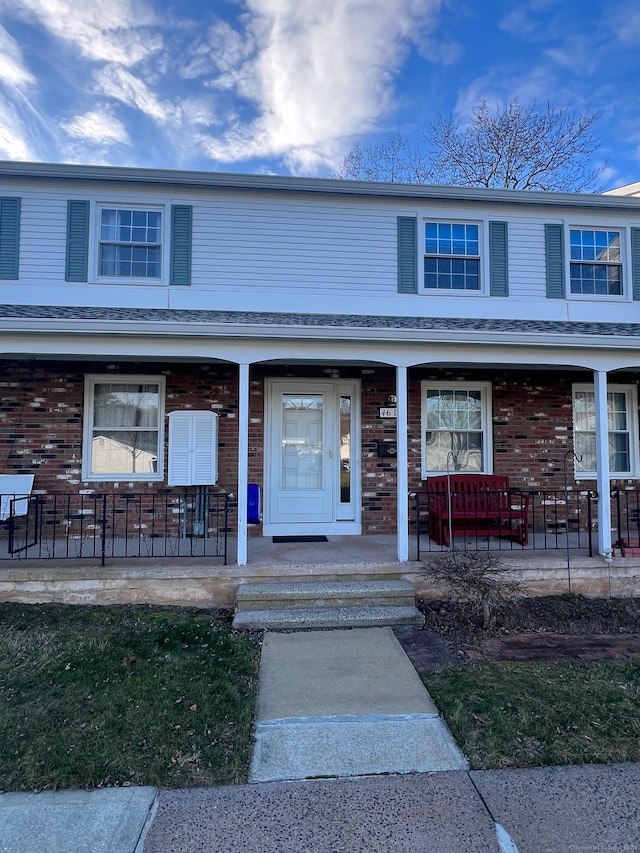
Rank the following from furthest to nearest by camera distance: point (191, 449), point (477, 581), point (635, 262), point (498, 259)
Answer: point (635, 262) → point (498, 259) → point (191, 449) → point (477, 581)

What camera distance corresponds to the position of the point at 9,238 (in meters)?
6.92

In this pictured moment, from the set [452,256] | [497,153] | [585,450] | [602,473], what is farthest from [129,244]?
[497,153]

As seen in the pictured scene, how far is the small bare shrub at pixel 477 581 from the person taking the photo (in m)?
4.62

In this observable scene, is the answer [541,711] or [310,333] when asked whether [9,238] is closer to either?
[310,333]

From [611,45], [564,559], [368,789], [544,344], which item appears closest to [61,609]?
[368,789]

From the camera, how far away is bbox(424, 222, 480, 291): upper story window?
747 centimetres

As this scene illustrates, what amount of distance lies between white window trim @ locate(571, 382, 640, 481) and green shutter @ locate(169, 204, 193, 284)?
6.25m

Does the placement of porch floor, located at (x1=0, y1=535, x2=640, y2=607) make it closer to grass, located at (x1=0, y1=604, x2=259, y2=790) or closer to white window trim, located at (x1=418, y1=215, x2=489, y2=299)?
grass, located at (x1=0, y1=604, x2=259, y2=790)

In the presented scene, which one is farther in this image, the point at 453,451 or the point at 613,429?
the point at 613,429

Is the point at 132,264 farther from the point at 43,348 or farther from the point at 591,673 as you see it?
the point at 591,673

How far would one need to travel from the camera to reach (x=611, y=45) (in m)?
11.9

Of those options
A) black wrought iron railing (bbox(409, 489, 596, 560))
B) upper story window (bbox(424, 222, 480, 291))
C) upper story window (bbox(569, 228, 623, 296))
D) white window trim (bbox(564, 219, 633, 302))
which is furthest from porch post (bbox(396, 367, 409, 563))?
upper story window (bbox(569, 228, 623, 296))

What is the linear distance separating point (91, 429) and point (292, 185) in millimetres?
4682

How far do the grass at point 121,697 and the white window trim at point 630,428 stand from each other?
5987 millimetres
